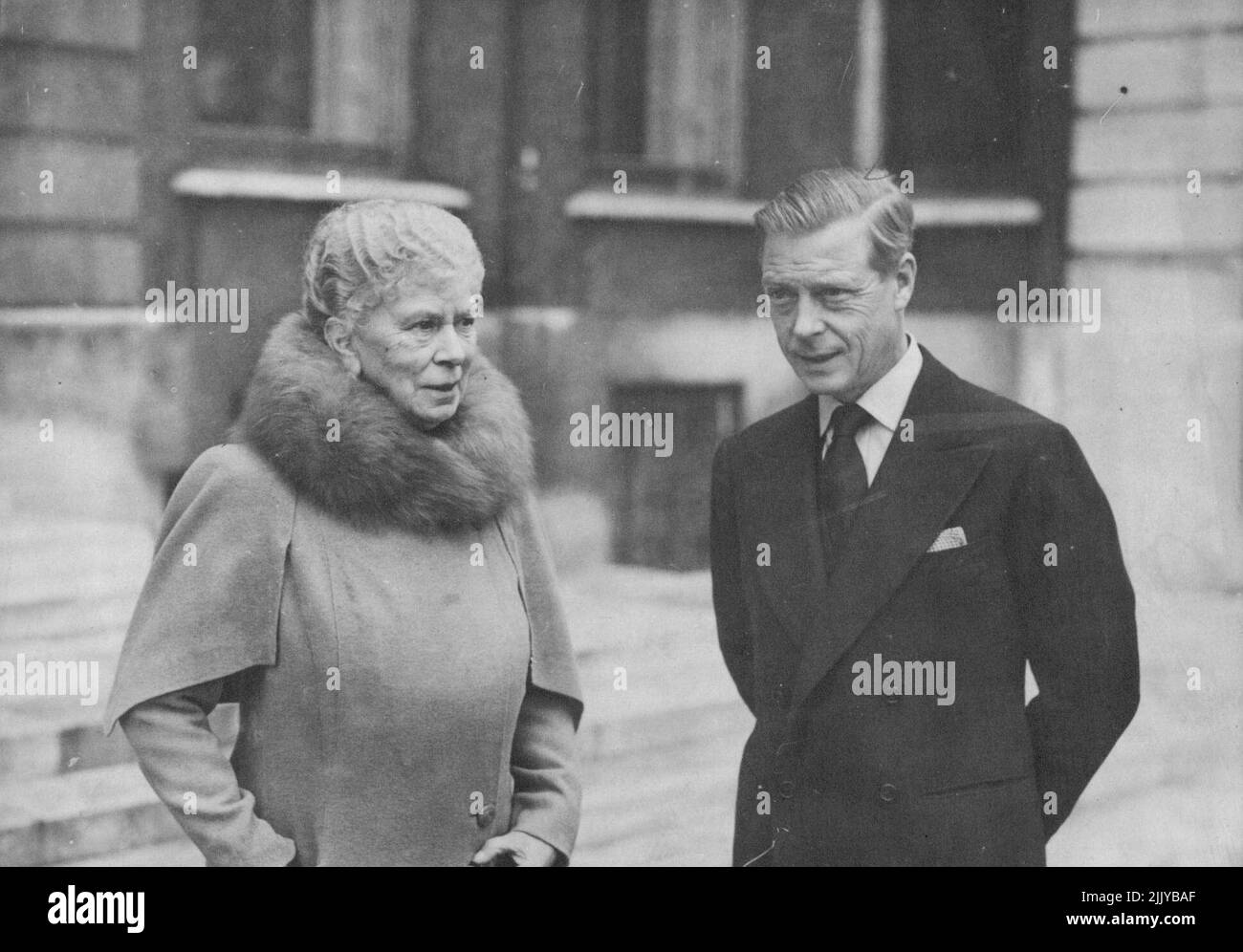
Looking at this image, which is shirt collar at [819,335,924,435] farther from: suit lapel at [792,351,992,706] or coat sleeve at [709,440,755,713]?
coat sleeve at [709,440,755,713]

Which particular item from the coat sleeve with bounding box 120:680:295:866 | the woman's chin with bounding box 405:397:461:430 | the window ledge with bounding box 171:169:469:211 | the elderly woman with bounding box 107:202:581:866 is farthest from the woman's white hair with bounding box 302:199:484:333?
the window ledge with bounding box 171:169:469:211

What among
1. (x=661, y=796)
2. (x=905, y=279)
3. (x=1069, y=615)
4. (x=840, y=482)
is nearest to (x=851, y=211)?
(x=905, y=279)

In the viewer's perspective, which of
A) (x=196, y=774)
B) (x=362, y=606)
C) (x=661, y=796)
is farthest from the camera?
(x=661, y=796)

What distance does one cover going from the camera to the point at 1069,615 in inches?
120

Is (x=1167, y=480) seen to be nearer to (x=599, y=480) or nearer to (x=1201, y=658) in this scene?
(x=1201, y=658)

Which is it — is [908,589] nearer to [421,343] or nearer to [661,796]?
[661,796]

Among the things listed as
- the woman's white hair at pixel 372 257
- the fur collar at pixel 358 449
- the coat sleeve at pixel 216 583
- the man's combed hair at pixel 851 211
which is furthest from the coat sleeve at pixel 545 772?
the man's combed hair at pixel 851 211

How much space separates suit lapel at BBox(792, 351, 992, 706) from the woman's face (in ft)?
3.08

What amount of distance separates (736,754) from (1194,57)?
2067mm

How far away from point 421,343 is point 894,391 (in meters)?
1.05

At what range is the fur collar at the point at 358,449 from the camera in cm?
263

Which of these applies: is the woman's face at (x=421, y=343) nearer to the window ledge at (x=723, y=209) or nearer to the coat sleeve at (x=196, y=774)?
the coat sleeve at (x=196, y=774)
